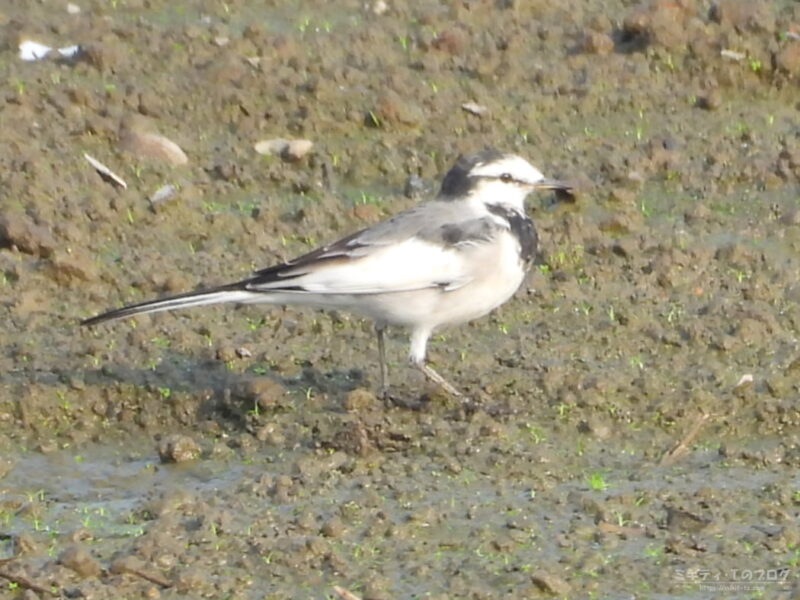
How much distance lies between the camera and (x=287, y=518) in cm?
694

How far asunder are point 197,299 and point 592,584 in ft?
7.71

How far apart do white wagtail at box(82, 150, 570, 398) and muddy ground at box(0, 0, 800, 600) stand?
1.19 feet

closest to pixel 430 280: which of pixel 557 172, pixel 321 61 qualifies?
pixel 557 172

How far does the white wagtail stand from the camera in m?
8.00

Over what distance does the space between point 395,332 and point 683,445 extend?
1.97 meters

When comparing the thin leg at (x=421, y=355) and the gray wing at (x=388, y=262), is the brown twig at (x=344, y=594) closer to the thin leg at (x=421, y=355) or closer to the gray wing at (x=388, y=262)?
the gray wing at (x=388, y=262)

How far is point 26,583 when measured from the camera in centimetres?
627

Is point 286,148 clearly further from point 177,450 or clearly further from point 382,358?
point 177,450

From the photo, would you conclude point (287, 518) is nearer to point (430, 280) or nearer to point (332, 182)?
point (430, 280)

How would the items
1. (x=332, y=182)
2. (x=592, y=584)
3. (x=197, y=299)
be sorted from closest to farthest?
(x=592, y=584) → (x=197, y=299) → (x=332, y=182)

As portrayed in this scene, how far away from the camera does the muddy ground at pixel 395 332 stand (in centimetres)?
668

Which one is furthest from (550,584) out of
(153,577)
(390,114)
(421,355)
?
(390,114)

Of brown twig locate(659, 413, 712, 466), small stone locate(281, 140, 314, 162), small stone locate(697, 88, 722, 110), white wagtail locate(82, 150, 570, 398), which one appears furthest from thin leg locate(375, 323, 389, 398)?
small stone locate(697, 88, 722, 110)

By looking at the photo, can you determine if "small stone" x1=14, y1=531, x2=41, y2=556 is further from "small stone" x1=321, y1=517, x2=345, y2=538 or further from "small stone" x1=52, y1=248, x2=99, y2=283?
"small stone" x1=52, y1=248, x2=99, y2=283
